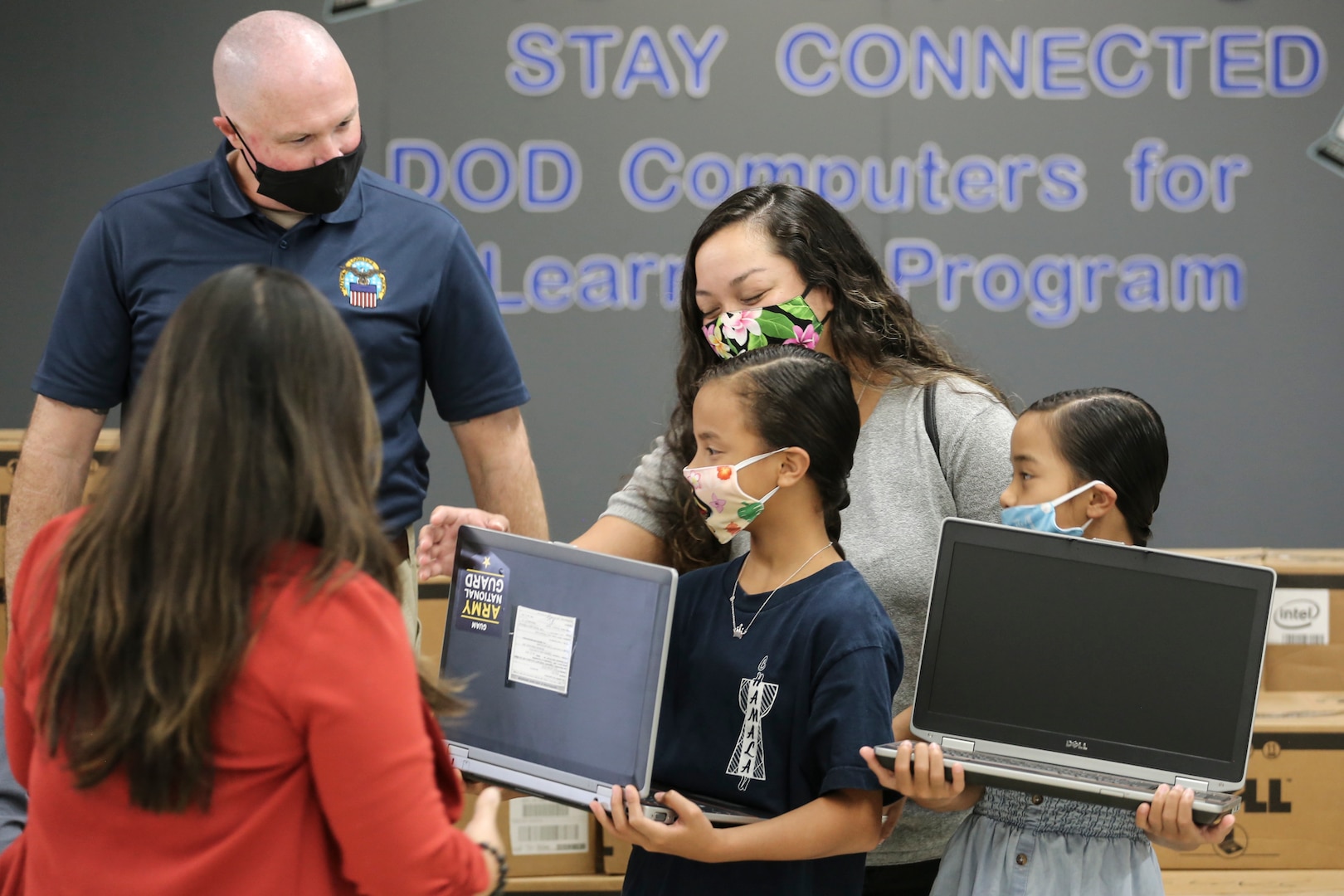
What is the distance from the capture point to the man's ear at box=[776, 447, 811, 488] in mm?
1562

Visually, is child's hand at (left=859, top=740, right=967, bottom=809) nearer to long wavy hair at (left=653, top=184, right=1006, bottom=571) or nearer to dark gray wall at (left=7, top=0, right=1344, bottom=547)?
long wavy hair at (left=653, top=184, right=1006, bottom=571)

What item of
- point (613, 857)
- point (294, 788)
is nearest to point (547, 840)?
point (613, 857)

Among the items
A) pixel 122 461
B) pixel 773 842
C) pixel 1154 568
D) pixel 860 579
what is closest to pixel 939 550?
pixel 860 579

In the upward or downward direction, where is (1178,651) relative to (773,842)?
upward

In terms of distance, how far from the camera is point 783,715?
1462mm

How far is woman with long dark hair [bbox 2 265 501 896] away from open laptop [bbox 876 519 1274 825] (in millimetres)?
677

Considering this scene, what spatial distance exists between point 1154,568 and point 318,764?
38.7 inches

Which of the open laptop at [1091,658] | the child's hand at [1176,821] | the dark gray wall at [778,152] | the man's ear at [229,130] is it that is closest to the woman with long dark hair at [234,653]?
the open laptop at [1091,658]

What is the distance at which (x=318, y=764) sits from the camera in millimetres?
1032

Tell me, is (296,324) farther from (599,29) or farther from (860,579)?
(599,29)

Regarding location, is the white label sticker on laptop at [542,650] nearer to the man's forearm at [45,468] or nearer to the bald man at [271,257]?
the bald man at [271,257]

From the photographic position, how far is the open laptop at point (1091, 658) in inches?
56.8

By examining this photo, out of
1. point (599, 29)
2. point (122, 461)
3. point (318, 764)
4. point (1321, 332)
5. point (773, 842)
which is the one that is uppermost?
point (599, 29)

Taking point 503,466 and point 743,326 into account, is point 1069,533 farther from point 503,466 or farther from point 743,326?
point 503,466
